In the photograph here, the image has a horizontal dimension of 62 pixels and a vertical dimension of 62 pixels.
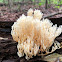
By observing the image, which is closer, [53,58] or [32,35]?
[32,35]

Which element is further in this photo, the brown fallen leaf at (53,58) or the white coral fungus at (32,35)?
the brown fallen leaf at (53,58)

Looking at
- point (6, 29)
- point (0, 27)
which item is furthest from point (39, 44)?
point (0, 27)

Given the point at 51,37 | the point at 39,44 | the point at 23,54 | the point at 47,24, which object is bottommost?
the point at 23,54

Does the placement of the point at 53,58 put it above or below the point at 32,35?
below

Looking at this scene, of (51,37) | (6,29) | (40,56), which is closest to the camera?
(51,37)

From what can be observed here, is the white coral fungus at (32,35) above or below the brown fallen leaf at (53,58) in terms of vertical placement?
above

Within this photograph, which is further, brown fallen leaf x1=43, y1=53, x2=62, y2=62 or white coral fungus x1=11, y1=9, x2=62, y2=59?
brown fallen leaf x1=43, y1=53, x2=62, y2=62

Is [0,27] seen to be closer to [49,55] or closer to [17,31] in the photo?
[17,31]

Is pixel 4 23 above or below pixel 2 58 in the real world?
above

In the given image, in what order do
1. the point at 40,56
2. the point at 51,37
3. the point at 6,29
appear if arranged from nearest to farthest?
1. the point at 51,37
2. the point at 40,56
3. the point at 6,29

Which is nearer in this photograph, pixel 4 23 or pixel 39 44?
pixel 39 44

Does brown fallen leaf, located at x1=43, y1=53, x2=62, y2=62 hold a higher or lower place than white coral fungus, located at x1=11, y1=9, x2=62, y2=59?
lower
